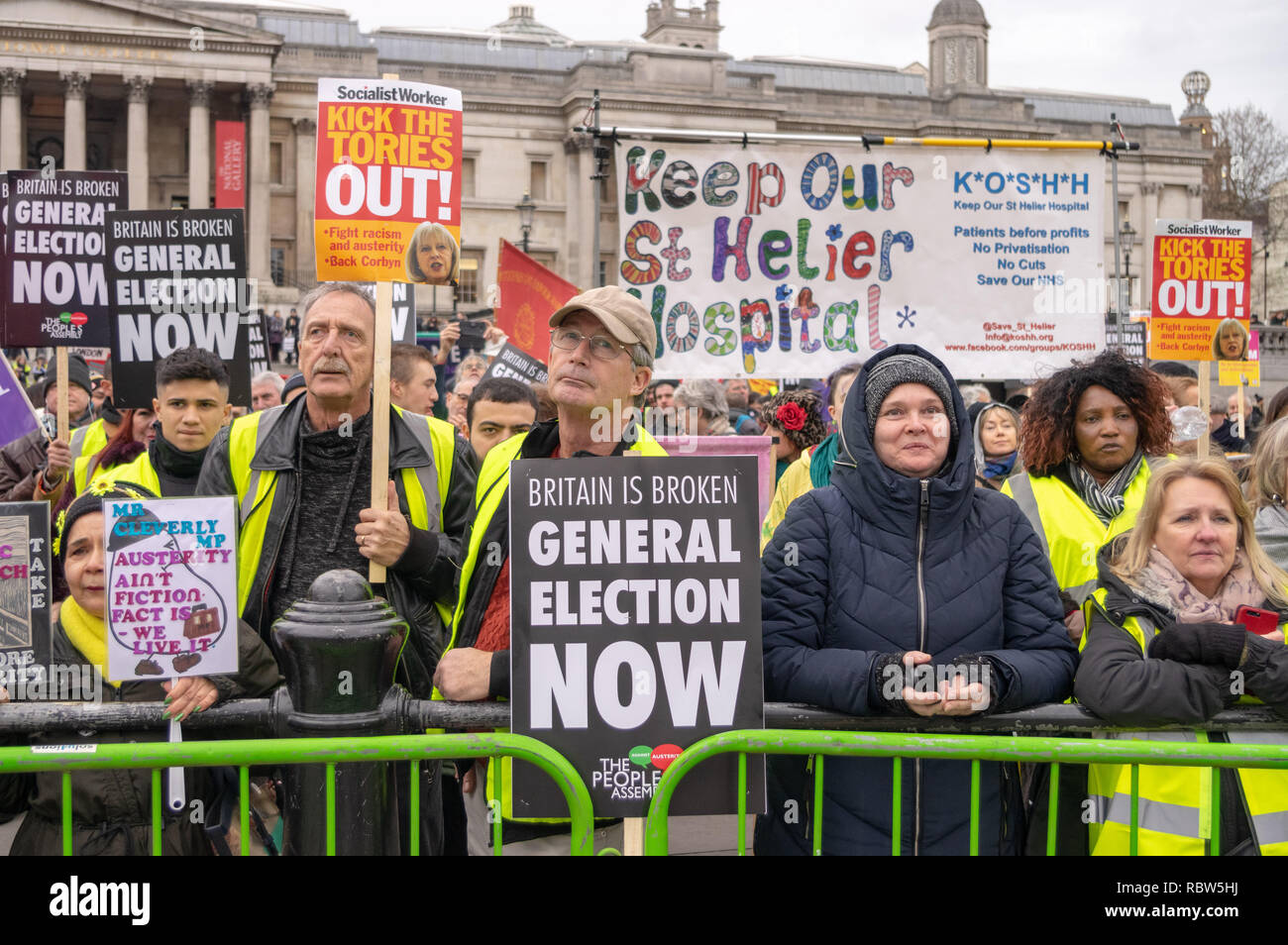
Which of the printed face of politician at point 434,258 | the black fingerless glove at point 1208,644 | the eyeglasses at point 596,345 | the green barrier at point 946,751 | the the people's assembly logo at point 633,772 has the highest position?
the printed face of politician at point 434,258

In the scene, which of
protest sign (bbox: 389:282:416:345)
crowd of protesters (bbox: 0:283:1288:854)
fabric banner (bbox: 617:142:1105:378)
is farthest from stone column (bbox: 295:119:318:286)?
crowd of protesters (bbox: 0:283:1288:854)

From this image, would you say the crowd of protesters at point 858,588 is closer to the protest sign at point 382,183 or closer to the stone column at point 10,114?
the protest sign at point 382,183

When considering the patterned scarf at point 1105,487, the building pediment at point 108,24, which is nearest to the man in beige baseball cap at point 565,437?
the patterned scarf at point 1105,487

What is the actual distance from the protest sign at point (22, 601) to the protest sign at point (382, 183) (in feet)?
4.22

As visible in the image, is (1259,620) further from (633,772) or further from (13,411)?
(13,411)

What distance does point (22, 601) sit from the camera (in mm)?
3000

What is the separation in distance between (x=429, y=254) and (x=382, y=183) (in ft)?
0.87

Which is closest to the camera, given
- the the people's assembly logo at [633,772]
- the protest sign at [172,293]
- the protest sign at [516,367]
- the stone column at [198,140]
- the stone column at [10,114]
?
the the people's assembly logo at [633,772]

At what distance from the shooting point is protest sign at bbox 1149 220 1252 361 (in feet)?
22.5

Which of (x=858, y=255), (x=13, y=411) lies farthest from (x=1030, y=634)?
(x=13, y=411)

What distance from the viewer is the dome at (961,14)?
66375 mm

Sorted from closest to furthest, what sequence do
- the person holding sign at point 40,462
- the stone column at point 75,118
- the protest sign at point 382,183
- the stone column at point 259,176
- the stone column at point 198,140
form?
the protest sign at point 382,183 → the person holding sign at point 40,462 → the stone column at point 75,118 → the stone column at point 198,140 → the stone column at point 259,176
